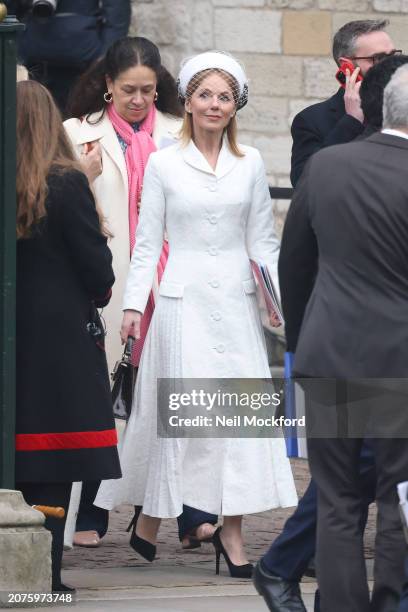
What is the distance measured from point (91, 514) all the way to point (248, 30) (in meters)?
6.52

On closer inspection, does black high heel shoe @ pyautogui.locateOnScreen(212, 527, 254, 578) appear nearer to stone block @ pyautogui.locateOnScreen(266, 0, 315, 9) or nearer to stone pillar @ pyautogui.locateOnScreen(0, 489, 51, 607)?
stone pillar @ pyautogui.locateOnScreen(0, 489, 51, 607)

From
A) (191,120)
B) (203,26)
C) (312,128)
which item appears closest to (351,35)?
(312,128)

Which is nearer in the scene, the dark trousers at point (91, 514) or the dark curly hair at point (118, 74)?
the dark trousers at point (91, 514)

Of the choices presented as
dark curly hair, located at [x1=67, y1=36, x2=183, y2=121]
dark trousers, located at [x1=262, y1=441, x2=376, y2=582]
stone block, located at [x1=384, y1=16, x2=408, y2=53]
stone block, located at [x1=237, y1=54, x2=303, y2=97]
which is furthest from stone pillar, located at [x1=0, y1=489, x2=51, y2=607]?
stone block, located at [x1=384, y1=16, x2=408, y2=53]

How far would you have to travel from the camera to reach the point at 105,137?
27.2 ft

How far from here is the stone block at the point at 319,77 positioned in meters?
14.2

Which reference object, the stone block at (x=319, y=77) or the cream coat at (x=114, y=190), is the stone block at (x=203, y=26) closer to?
the stone block at (x=319, y=77)

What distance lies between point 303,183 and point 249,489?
1.99 m

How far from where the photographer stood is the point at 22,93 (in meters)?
6.79

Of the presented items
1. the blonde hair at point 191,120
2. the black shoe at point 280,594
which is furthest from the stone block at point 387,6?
the black shoe at point 280,594

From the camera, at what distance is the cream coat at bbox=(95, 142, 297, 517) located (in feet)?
24.5

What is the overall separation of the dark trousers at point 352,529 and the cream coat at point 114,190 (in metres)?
2.72

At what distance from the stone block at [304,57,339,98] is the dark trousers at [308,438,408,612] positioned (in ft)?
28.9

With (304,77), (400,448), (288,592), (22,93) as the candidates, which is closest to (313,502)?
(288,592)
